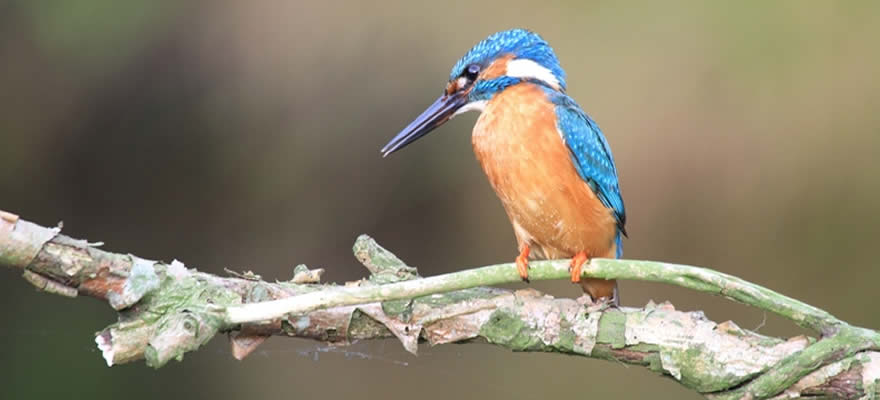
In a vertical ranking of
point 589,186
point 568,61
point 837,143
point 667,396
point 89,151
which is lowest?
point 667,396

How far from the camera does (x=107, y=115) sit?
5.62 m

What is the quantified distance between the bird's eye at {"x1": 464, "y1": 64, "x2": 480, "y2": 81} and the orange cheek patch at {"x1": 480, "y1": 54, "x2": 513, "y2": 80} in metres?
0.02

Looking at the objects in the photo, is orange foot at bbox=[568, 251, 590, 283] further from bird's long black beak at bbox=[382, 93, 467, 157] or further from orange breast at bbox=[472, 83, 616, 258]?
bird's long black beak at bbox=[382, 93, 467, 157]

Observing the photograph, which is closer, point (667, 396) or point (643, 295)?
point (667, 396)

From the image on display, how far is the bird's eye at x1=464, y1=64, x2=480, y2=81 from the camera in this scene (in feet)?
8.85

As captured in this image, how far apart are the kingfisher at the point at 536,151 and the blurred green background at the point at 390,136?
2.23 metres

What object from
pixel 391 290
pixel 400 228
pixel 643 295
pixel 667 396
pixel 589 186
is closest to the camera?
pixel 391 290

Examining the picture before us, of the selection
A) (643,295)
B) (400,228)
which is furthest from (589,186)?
(400,228)

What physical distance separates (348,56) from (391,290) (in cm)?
397

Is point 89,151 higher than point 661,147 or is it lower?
higher

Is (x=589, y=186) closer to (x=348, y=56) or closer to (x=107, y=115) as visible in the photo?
(x=348, y=56)

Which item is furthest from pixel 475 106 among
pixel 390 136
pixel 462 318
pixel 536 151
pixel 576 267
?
pixel 390 136

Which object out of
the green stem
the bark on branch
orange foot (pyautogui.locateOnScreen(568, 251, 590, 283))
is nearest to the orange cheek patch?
orange foot (pyautogui.locateOnScreen(568, 251, 590, 283))

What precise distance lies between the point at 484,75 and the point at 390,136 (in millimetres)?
2858
